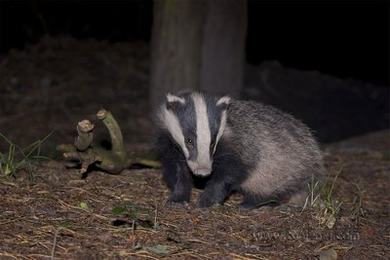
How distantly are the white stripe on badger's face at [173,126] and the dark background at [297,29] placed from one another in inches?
299

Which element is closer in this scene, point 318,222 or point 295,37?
point 318,222

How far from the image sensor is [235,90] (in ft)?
33.6

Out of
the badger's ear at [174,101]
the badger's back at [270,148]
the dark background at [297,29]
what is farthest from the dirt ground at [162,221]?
the dark background at [297,29]

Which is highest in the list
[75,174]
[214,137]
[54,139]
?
[214,137]

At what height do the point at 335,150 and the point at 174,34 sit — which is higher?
the point at 174,34

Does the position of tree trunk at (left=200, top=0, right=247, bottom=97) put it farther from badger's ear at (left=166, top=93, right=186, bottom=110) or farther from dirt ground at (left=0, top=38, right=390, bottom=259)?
badger's ear at (left=166, top=93, right=186, bottom=110)

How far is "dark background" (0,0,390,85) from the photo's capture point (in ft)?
43.1

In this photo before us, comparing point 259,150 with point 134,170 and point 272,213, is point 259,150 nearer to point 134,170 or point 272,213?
point 272,213

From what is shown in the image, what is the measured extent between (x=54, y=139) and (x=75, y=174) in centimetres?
289

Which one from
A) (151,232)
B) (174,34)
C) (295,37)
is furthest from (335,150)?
(295,37)

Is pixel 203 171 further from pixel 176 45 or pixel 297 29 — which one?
pixel 297 29

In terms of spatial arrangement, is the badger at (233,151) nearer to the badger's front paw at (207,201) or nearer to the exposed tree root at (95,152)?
the badger's front paw at (207,201)

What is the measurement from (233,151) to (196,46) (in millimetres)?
3421

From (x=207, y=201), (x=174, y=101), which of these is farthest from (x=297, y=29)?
(x=207, y=201)
